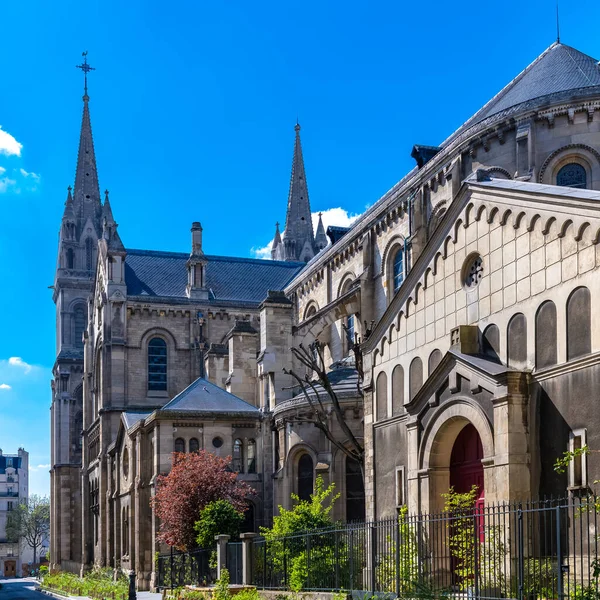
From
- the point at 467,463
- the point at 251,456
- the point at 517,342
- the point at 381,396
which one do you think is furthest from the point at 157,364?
the point at 517,342

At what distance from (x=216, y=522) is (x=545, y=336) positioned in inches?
642

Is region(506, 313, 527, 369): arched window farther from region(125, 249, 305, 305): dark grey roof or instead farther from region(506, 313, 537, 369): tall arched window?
region(125, 249, 305, 305): dark grey roof

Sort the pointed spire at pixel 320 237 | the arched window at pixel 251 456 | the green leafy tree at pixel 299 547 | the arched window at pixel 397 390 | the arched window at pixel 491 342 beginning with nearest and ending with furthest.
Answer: the arched window at pixel 491 342
the green leafy tree at pixel 299 547
the arched window at pixel 397 390
the arched window at pixel 251 456
the pointed spire at pixel 320 237

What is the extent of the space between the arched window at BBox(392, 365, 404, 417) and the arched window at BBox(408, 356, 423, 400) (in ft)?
1.61

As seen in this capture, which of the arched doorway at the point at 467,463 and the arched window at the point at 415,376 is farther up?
the arched window at the point at 415,376

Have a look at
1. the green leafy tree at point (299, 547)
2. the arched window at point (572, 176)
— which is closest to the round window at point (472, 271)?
the green leafy tree at point (299, 547)

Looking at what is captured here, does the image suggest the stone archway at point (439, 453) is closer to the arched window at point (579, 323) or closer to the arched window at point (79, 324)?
the arched window at point (579, 323)

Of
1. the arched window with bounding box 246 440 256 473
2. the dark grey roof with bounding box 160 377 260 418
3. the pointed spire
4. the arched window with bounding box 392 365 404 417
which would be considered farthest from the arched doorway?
the pointed spire

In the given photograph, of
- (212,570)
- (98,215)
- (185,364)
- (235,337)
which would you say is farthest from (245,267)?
(212,570)

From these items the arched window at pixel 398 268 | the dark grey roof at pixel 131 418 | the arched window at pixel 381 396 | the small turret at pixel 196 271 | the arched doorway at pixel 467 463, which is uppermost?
the small turret at pixel 196 271

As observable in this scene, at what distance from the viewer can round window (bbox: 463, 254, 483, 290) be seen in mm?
19875

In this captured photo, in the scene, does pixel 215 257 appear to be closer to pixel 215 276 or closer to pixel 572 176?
pixel 215 276

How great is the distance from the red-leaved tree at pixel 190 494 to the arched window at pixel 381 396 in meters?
11.0

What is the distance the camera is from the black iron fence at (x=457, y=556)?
14.9m
